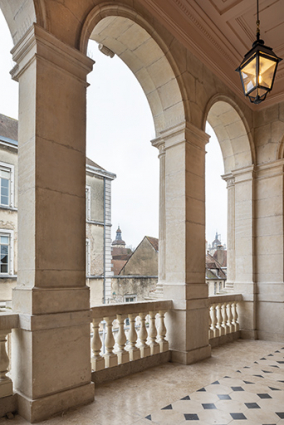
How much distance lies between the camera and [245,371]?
4.69m

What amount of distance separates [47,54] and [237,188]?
555 centimetres

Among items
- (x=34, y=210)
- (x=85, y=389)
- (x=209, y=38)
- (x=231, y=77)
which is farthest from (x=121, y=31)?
(x=85, y=389)

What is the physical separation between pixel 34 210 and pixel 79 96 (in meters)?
1.44

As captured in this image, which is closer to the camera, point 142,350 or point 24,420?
point 24,420

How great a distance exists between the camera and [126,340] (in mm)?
4590

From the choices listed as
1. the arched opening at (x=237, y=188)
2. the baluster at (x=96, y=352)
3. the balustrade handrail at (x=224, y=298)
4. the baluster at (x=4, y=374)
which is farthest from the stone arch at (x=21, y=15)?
the balustrade handrail at (x=224, y=298)

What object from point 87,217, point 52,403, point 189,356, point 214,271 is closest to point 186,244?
point 189,356

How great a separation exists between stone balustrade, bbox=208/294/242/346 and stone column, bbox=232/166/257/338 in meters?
0.20

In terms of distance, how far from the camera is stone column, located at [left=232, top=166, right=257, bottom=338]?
23.8 feet

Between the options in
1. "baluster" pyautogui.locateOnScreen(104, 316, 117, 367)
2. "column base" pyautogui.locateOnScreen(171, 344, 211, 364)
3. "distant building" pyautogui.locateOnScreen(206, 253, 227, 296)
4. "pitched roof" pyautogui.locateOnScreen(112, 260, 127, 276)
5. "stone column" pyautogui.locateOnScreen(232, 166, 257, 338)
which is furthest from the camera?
"pitched roof" pyautogui.locateOnScreen(112, 260, 127, 276)

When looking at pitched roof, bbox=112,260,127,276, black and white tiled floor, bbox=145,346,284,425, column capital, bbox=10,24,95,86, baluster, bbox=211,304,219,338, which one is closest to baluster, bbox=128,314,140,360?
black and white tiled floor, bbox=145,346,284,425

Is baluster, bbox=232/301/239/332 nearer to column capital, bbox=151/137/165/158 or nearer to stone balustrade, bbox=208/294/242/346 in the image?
stone balustrade, bbox=208/294/242/346

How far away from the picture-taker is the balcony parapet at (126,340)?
13.3 feet

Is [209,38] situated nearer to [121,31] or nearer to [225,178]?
[121,31]
